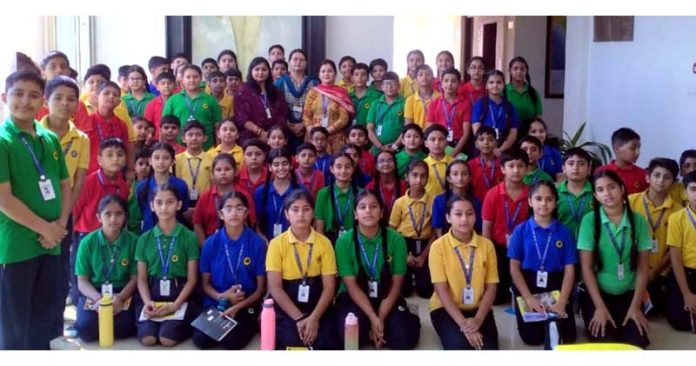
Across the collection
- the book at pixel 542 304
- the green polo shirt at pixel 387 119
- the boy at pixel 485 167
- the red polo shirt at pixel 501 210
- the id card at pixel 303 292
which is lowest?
the book at pixel 542 304

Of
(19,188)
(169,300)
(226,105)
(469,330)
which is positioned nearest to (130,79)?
(226,105)

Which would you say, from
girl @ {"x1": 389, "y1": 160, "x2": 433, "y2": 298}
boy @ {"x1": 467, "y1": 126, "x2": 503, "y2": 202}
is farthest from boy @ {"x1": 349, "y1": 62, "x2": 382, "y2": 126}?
girl @ {"x1": 389, "y1": 160, "x2": 433, "y2": 298}

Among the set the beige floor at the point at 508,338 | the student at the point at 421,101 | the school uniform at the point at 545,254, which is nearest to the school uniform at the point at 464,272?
the beige floor at the point at 508,338

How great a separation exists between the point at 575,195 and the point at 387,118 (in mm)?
1740

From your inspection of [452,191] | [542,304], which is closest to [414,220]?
[452,191]

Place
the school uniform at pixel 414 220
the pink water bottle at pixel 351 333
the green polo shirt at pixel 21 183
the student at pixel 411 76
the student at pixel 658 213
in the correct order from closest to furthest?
the green polo shirt at pixel 21 183
the pink water bottle at pixel 351 333
the student at pixel 658 213
the school uniform at pixel 414 220
the student at pixel 411 76

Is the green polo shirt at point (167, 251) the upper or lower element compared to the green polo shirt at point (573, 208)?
lower

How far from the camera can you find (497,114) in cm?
520

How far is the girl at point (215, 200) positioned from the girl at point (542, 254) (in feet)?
4.89

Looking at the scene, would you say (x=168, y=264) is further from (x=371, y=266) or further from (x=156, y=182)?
(x=371, y=266)

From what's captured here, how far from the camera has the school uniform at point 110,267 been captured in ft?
11.9

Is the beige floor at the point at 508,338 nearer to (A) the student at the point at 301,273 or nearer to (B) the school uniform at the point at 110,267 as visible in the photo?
(B) the school uniform at the point at 110,267

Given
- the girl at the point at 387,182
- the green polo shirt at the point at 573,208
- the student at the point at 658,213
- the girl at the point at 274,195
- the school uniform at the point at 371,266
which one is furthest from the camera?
the girl at the point at 387,182
